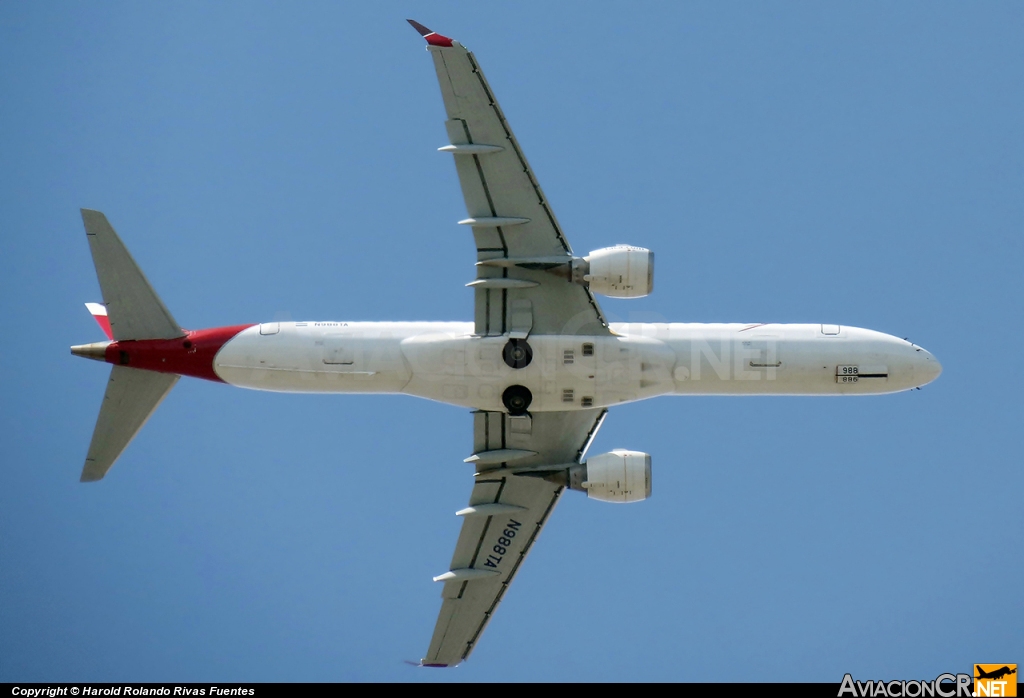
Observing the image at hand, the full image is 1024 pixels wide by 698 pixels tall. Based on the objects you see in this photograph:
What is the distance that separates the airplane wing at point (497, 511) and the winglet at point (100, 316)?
41.6 ft

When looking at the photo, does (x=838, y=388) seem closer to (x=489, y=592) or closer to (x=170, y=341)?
(x=489, y=592)

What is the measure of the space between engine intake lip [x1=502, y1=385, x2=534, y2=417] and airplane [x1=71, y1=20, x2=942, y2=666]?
0.03 metres

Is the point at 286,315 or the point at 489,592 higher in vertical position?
the point at 286,315

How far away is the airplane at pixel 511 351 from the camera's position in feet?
152

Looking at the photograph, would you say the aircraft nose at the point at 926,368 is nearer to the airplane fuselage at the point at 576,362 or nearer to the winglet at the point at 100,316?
the airplane fuselage at the point at 576,362

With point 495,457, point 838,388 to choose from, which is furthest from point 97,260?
point 838,388

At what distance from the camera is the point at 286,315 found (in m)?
47.6

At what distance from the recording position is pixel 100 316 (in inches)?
1986

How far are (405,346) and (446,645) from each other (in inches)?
413

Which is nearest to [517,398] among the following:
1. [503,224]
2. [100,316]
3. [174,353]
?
[503,224]

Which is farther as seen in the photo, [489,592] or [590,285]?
[489,592]

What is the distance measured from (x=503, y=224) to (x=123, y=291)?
12111mm

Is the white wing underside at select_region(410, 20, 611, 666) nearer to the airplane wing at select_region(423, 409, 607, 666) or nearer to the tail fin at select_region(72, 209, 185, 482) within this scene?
the airplane wing at select_region(423, 409, 607, 666)

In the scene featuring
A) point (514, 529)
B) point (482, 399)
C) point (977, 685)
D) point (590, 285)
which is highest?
point (590, 285)
